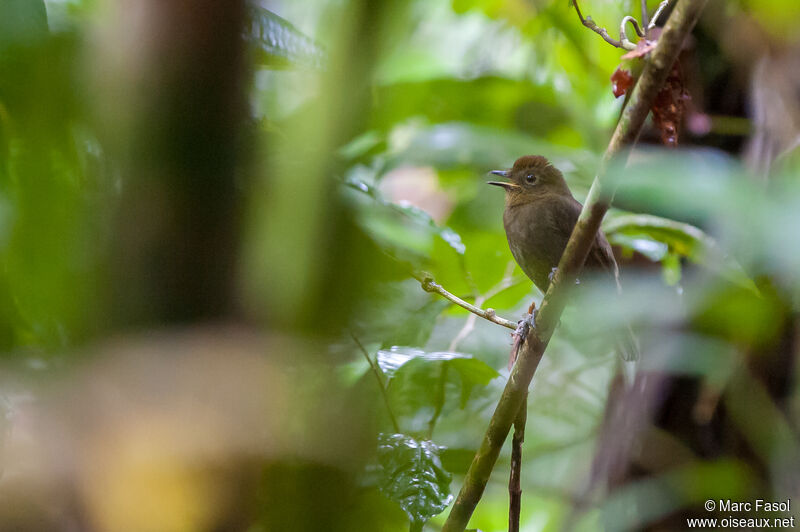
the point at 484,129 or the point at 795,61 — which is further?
the point at 795,61

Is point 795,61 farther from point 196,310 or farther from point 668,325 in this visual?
point 196,310

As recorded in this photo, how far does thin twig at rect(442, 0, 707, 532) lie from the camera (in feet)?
3.52

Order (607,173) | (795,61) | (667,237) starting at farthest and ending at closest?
(795,61) < (667,237) < (607,173)

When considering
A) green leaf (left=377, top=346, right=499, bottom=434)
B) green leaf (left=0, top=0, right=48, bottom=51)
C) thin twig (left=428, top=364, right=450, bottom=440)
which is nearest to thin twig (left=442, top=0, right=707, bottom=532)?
green leaf (left=377, top=346, right=499, bottom=434)

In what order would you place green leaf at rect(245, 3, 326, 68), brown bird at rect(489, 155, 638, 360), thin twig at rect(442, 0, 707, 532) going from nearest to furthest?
green leaf at rect(245, 3, 326, 68), thin twig at rect(442, 0, 707, 532), brown bird at rect(489, 155, 638, 360)

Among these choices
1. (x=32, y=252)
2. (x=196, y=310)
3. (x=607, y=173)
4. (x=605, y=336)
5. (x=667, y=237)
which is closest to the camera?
(x=196, y=310)

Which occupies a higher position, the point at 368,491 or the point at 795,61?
the point at 795,61

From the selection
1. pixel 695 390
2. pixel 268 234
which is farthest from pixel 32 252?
pixel 695 390

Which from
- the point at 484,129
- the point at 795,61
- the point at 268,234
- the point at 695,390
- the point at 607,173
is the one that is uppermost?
the point at 795,61

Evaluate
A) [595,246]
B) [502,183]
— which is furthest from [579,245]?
[502,183]

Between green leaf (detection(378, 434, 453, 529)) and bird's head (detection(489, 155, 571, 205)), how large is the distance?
6.45 ft

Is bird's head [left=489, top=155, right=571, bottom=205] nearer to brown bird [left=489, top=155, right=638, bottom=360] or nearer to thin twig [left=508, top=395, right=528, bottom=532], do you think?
brown bird [left=489, top=155, right=638, bottom=360]

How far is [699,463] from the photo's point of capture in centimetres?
288

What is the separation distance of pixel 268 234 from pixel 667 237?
2.34m
